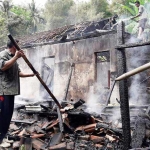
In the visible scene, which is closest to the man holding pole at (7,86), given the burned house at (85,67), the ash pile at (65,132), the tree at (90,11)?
the ash pile at (65,132)

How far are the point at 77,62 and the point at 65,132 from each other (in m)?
7.17

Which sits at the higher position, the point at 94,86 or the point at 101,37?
the point at 101,37

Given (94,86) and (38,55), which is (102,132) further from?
(38,55)

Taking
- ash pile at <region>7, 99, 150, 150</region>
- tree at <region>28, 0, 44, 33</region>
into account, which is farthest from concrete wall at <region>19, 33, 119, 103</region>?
tree at <region>28, 0, 44, 33</region>

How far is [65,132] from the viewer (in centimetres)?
543

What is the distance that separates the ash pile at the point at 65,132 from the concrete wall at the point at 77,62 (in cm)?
483

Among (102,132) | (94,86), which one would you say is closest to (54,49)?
(94,86)

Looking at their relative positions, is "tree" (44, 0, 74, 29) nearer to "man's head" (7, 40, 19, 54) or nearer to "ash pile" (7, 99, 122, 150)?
"ash pile" (7, 99, 122, 150)

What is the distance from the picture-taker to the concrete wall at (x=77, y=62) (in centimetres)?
1130

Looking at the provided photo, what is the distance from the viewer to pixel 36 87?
1408cm

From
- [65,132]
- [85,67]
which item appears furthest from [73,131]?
[85,67]

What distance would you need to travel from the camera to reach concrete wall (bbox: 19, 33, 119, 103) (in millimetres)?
11300

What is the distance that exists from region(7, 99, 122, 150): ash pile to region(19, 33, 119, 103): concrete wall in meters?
4.83

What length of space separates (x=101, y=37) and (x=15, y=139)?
7.77m
